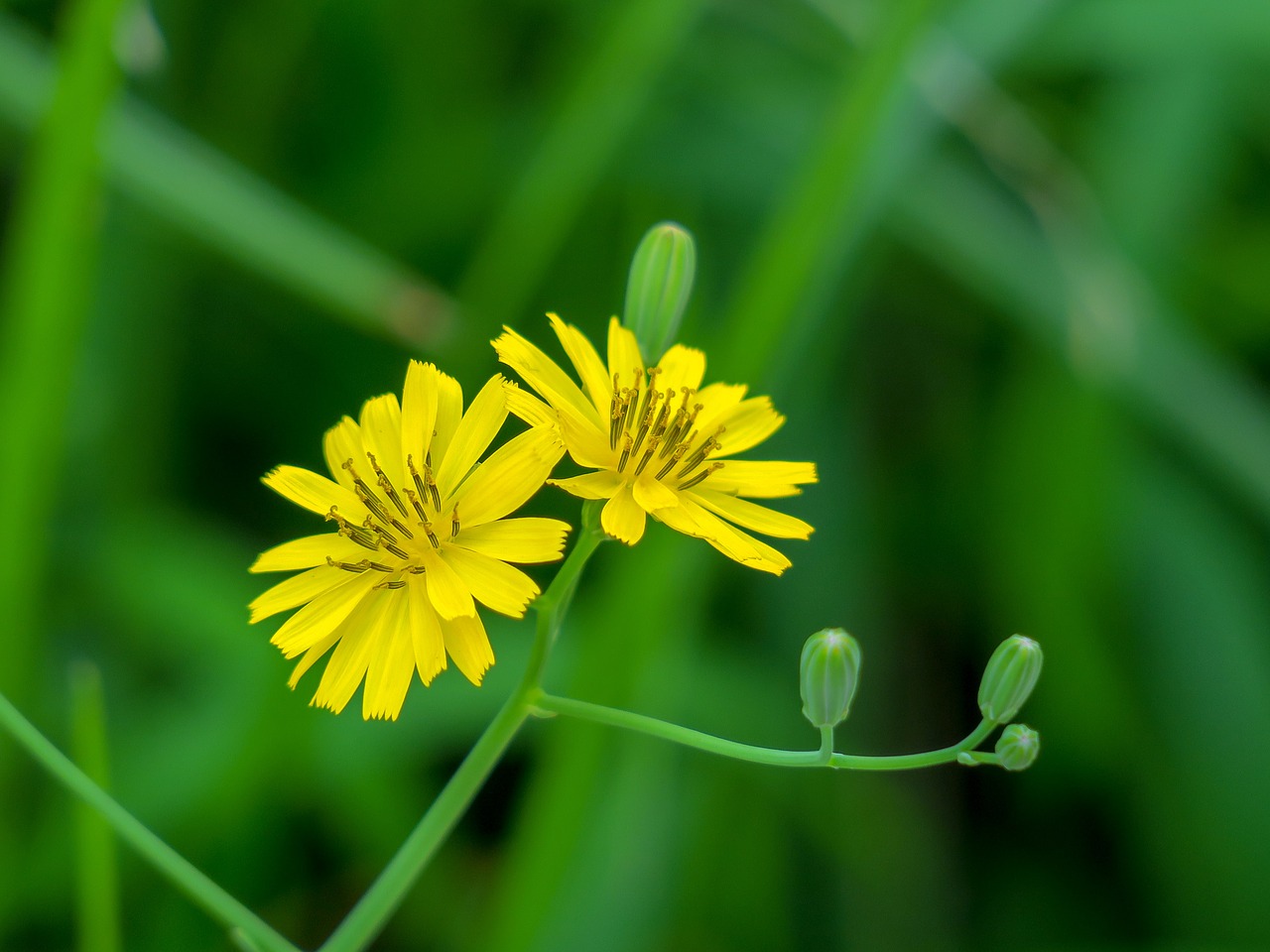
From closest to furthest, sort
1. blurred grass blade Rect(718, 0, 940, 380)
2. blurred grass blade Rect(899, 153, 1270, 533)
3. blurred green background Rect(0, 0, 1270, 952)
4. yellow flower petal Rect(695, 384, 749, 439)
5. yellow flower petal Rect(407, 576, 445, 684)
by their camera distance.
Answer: yellow flower petal Rect(407, 576, 445, 684) < yellow flower petal Rect(695, 384, 749, 439) < blurred grass blade Rect(718, 0, 940, 380) < blurred green background Rect(0, 0, 1270, 952) < blurred grass blade Rect(899, 153, 1270, 533)

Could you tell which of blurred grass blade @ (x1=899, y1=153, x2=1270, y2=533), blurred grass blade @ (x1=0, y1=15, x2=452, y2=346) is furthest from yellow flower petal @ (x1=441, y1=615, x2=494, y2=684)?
blurred grass blade @ (x1=899, y1=153, x2=1270, y2=533)

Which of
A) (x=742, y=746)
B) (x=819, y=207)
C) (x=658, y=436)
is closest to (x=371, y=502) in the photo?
(x=658, y=436)

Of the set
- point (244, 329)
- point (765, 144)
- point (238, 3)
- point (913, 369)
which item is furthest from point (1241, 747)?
point (238, 3)

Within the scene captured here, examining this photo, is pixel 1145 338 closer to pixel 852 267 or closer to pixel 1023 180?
pixel 1023 180

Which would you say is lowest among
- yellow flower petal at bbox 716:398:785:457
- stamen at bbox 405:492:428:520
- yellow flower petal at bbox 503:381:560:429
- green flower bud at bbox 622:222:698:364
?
stamen at bbox 405:492:428:520

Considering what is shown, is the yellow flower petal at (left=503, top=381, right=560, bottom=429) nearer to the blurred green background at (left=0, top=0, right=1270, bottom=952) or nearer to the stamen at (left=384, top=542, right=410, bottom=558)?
the stamen at (left=384, top=542, right=410, bottom=558)

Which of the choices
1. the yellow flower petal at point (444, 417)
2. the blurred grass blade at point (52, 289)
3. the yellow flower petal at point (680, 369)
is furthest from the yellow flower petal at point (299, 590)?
the blurred grass blade at point (52, 289)
